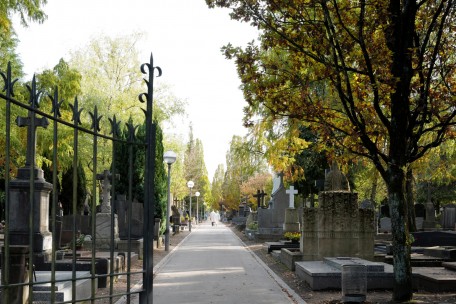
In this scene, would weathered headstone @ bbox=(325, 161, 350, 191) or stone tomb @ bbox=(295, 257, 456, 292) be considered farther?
weathered headstone @ bbox=(325, 161, 350, 191)

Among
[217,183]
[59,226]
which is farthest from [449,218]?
[217,183]

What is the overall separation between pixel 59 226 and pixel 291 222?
49.6ft

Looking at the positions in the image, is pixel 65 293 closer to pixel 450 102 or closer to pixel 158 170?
pixel 450 102

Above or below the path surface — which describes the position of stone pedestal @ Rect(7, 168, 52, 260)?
above

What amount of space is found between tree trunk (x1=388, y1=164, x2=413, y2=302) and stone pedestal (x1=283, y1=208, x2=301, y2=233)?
17807mm

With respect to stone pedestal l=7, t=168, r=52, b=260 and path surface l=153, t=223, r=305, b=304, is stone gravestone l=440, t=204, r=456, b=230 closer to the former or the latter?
path surface l=153, t=223, r=305, b=304

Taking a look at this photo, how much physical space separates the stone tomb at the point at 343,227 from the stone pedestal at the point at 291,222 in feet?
41.7

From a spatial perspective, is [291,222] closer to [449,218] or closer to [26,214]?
[449,218]

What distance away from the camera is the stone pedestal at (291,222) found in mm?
27203

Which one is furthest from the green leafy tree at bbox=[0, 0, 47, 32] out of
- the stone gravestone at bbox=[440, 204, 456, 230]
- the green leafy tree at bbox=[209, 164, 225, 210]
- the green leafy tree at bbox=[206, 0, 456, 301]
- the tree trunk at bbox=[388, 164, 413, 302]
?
the green leafy tree at bbox=[209, 164, 225, 210]

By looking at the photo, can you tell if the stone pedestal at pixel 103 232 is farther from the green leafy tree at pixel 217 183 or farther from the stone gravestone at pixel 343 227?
the green leafy tree at pixel 217 183

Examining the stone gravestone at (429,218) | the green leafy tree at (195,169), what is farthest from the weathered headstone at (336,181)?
the green leafy tree at (195,169)

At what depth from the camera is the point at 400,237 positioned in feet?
30.7

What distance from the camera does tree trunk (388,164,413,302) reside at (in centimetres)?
927
